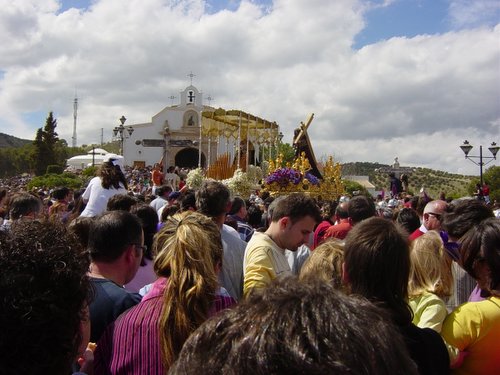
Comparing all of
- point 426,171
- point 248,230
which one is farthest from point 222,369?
point 426,171

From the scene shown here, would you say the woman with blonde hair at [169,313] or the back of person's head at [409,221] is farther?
the back of person's head at [409,221]

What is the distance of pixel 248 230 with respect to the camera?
7.02 metres

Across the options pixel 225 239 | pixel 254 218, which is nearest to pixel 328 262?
pixel 225 239

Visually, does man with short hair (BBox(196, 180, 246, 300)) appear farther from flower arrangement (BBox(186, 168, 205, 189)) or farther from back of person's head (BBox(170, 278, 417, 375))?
flower arrangement (BBox(186, 168, 205, 189))

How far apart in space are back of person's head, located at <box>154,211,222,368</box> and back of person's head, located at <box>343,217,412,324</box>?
0.68 m

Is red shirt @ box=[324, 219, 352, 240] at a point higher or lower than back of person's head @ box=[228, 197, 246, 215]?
lower

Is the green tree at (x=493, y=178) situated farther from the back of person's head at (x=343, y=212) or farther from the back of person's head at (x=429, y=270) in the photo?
the back of person's head at (x=429, y=270)

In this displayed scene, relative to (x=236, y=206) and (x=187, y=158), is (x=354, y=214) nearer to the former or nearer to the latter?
(x=236, y=206)

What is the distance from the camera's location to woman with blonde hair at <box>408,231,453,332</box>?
2.90 metres

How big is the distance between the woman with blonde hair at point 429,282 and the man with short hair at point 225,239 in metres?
1.66

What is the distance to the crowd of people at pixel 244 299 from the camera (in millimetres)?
1015

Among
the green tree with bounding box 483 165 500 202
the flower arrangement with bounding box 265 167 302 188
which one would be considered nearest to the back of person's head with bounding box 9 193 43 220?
the flower arrangement with bounding box 265 167 302 188

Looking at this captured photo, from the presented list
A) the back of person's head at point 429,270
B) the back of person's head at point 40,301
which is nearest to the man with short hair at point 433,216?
the back of person's head at point 429,270

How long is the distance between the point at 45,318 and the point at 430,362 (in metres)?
1.70
